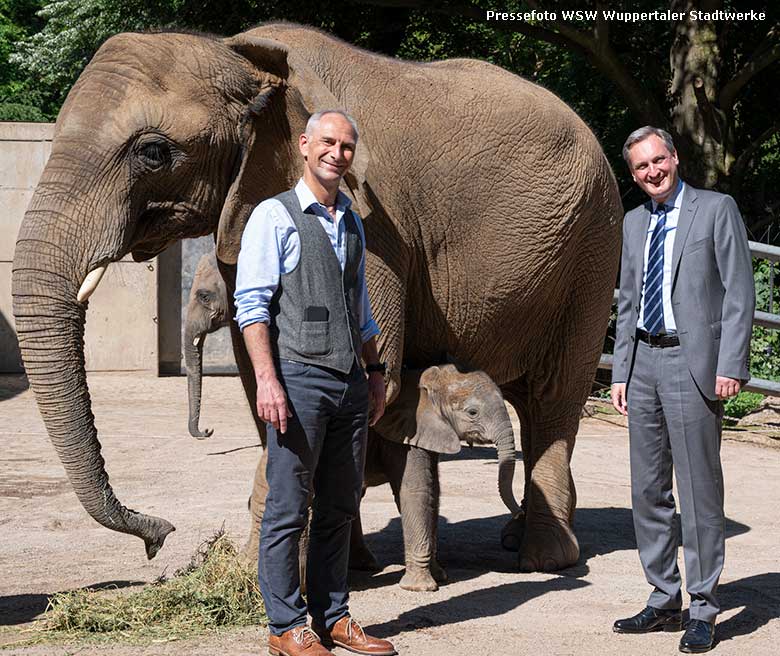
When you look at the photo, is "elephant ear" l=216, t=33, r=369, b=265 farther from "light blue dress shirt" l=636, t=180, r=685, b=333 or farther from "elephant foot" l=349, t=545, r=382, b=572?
"elephant foot" l=349, t=545, r=382, b=572

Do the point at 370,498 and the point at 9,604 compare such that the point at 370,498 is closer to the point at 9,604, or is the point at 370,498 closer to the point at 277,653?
the point at 9,604

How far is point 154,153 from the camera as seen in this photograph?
555 centimetres

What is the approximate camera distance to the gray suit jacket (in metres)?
5.40

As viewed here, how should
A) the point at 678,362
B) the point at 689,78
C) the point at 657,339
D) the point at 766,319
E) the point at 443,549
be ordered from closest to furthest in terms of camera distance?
the point at 678,362 → the point at 657,339 → the point at 443,549 → the point at 766,319 → the point at 689,78

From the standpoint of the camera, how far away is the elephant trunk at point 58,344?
5.29m

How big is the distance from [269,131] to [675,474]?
7.84 ft

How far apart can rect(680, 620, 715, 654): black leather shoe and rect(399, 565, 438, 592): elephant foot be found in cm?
138

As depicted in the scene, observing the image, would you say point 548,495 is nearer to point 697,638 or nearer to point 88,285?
point 697,638

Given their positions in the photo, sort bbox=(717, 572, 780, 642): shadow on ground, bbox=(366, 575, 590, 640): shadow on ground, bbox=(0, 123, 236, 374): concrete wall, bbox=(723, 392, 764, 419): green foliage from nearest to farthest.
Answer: bbox=(366, 575, 590, 640): shadow on ground, bbox=(717, 572, 780, 642): shadow on ground, bbox=(723, 392, 764, 419): green foliage, bbox=(0, 123, 236, 374): concrete wall

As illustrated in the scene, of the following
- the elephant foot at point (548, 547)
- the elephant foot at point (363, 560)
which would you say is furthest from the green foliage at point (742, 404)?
the elephant foot at point (363, 560)

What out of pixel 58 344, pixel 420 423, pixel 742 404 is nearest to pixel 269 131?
pixel 58 344

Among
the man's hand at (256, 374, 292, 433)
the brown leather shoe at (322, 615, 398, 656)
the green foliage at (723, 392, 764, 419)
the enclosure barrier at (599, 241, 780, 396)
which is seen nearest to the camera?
the man's hand at (256, 374, 292, 433)

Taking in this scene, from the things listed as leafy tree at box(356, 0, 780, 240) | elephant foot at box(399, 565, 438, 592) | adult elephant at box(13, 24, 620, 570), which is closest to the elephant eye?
adult elephant at box(13, 24, 620, 570)

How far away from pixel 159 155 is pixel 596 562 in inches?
142
